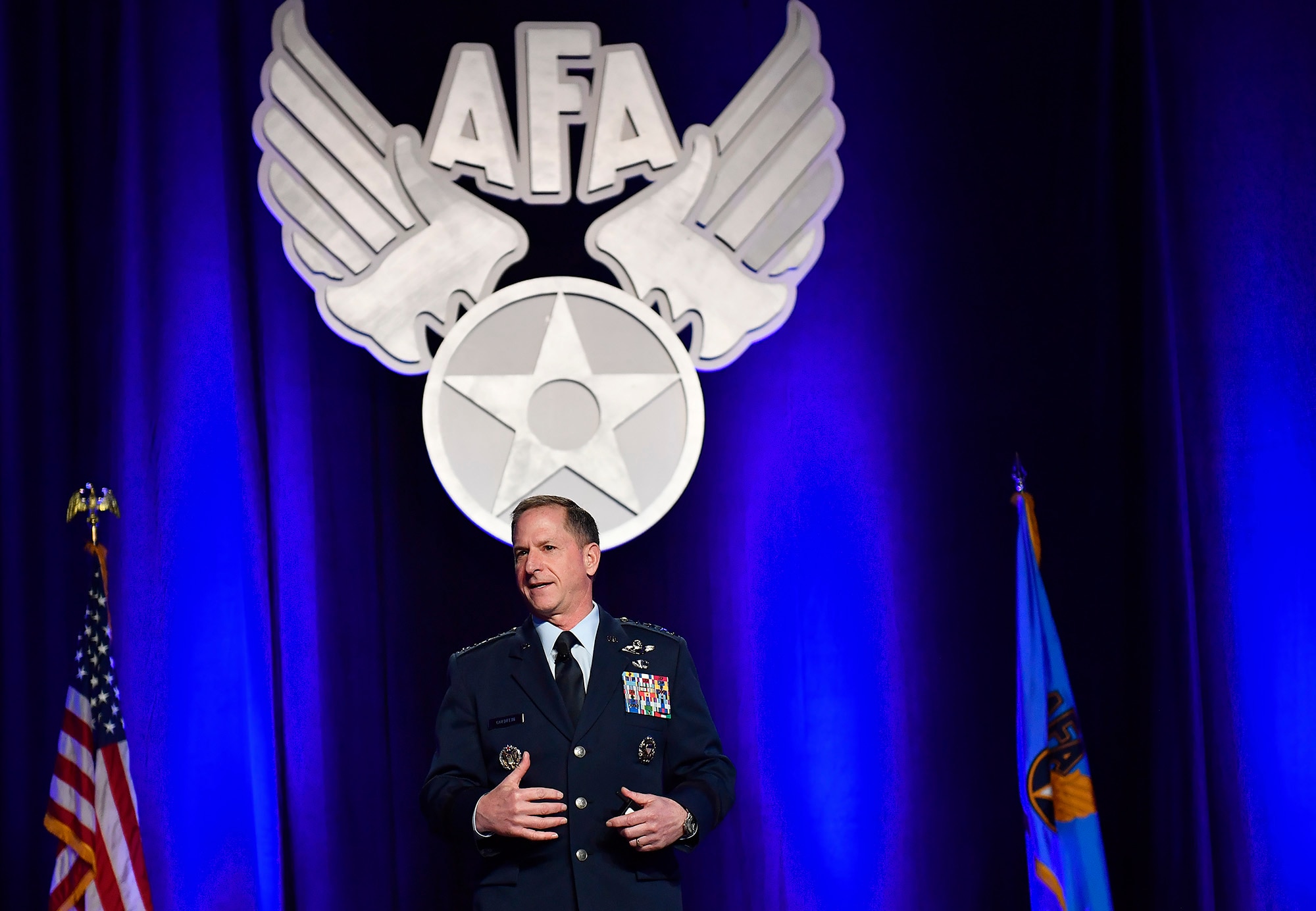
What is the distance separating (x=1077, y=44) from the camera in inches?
146

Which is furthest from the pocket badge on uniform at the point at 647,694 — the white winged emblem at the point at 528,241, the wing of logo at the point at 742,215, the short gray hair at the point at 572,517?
the wing of logo at the point at 742,215

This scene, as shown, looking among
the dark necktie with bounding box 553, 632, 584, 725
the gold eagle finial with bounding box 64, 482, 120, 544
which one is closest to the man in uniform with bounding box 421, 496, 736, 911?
the dark necktie with bounding box 553, 632, 584, 725

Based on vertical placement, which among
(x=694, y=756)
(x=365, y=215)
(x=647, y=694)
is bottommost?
(x=694, y=756)

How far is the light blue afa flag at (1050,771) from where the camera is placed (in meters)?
3.27

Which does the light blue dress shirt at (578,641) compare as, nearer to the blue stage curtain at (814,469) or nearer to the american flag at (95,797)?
the blue stage curtain at (814,469)

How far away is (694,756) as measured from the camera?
2.34m

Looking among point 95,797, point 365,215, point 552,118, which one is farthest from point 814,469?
point 95,797

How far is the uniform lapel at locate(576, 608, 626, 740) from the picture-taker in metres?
2.24

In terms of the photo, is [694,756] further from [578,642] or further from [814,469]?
[814,469]

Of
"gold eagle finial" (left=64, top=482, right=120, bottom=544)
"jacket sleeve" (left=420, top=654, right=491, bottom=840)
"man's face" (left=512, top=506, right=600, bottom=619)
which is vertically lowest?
"jacket sleeve" (left=420, top=654, right=491, bottom=840)

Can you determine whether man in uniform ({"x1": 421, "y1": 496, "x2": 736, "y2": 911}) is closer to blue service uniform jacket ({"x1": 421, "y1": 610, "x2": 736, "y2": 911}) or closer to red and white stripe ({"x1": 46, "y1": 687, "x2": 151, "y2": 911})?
blue service uniform jacket ({"x1": 421, "y1": 610, "x2": 736, "y2": 911})

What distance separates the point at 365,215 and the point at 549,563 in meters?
1.64

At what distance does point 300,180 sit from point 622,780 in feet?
6.95

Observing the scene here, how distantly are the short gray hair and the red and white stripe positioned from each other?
4.86 ft
